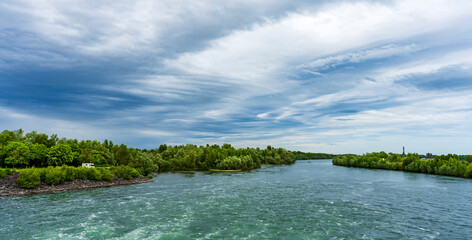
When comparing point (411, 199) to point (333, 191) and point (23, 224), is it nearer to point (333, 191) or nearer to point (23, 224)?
point (333, 191)

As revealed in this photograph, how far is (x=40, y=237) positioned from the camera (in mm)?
34125

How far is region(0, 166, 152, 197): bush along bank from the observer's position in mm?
66812

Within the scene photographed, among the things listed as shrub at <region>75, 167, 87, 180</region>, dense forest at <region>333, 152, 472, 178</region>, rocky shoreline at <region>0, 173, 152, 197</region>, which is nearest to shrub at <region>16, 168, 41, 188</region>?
rocky shoreline at <region>0, 173, 152, 197</region>

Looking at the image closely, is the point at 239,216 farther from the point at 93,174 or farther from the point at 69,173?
the point at 69,173

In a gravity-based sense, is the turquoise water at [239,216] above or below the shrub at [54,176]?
below

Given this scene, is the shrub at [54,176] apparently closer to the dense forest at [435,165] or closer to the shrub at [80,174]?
the shrub at [80,174]

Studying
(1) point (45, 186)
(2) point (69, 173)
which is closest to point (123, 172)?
(2) point (69, 173)

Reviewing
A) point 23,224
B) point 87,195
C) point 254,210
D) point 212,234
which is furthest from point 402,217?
point 87,195

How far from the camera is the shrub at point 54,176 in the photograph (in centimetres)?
7194

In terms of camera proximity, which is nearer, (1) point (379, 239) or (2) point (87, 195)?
(1) point (379, 239)

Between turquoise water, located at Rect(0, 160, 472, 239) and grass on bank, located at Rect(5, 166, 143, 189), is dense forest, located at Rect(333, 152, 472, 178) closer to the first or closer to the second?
turquoise water, located at Rect(0, 160, 472, 239)

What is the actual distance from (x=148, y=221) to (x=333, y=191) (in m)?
50.1

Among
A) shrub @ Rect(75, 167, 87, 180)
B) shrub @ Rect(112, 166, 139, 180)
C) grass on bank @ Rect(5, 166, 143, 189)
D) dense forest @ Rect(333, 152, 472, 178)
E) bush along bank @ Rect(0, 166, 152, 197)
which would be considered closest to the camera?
bush along bank @ Rect(0, 166, 152, 197)

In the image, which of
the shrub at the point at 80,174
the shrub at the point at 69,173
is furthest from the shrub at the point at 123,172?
the shrub at the point at 69,173
